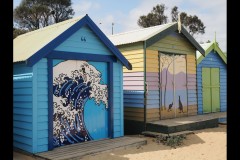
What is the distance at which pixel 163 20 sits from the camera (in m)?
46.6

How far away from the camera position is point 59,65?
24.7 ft

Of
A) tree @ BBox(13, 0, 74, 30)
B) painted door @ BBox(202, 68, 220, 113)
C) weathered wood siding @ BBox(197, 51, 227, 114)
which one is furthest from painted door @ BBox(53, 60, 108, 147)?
tree @ BBox(13, 0, 74, 30)

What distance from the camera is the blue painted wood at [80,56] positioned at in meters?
7.38

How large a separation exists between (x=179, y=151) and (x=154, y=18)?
40417mm

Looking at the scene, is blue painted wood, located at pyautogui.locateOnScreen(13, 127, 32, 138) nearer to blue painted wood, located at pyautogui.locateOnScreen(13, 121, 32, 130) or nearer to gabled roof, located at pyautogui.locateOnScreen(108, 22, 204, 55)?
blue painted wood, located at pyautogui.locateOnScreen(13, 121, 32, 130)

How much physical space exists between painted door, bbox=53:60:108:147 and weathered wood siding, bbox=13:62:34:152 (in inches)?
24.8

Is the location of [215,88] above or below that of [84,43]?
below

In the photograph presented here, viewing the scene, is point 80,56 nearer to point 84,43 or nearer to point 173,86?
point 84,43

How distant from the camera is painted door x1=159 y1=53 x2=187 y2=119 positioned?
428 inches

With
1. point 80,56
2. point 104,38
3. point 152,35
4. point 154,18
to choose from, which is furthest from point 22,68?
point 154,18
